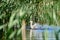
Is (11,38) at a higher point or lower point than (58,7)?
lower

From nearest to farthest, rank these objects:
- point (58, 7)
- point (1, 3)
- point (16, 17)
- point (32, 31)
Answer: point (16, 17), point (58, 7), point (32, 31), point (1, 3)

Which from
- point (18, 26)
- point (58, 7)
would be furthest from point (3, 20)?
point (58, 7)

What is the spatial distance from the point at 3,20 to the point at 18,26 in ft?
0.70

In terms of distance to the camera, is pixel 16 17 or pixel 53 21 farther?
pixel 16 17

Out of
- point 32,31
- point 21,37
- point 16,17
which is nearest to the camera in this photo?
point 21,37

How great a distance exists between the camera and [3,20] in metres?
1.21

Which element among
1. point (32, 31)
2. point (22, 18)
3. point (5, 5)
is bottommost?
point (32, 31)

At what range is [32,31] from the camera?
1.38 meters

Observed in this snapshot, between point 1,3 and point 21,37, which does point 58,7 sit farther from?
point 1,3

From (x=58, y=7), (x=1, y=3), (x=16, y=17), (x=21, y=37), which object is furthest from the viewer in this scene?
(x=1, y=3)

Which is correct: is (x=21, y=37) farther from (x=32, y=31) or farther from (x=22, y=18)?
(x=32, y=31)

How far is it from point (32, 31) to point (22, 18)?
0.54 meters

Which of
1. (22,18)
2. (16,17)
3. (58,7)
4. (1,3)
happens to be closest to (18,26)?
(16,17)

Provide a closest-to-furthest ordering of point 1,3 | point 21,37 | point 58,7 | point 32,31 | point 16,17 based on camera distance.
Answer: point 21,37
point 16,17
point 58,7
point 32,31
point 1,3
